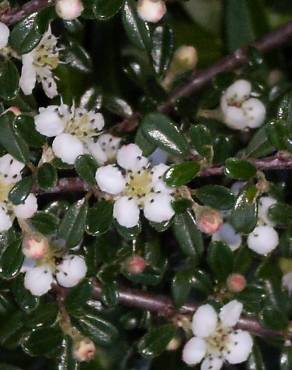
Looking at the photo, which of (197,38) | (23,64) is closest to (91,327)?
(23,64)

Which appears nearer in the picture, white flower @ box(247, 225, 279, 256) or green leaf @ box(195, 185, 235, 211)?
green leaf @ box(195, 185, 235, 211)

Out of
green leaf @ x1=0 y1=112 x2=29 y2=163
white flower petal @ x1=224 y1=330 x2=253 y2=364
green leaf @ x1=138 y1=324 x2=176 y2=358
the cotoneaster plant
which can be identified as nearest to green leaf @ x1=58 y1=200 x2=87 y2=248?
the cotoneaster plant

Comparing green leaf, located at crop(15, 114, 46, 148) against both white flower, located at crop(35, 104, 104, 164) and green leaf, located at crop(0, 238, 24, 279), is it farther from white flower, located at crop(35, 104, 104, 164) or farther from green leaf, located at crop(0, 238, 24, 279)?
green leaf, located at crop(0, 238, 24, 279)

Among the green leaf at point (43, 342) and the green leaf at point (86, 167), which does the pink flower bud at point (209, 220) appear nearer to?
the green leaf at point (86, 167)

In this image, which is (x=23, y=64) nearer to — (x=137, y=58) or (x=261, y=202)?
(x=137, y=58)

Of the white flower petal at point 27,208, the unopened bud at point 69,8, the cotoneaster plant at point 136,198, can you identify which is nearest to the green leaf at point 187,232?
the cotoneaster plant at point 136,198

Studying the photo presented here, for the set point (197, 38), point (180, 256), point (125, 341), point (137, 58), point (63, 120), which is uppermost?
point (63, 120)
